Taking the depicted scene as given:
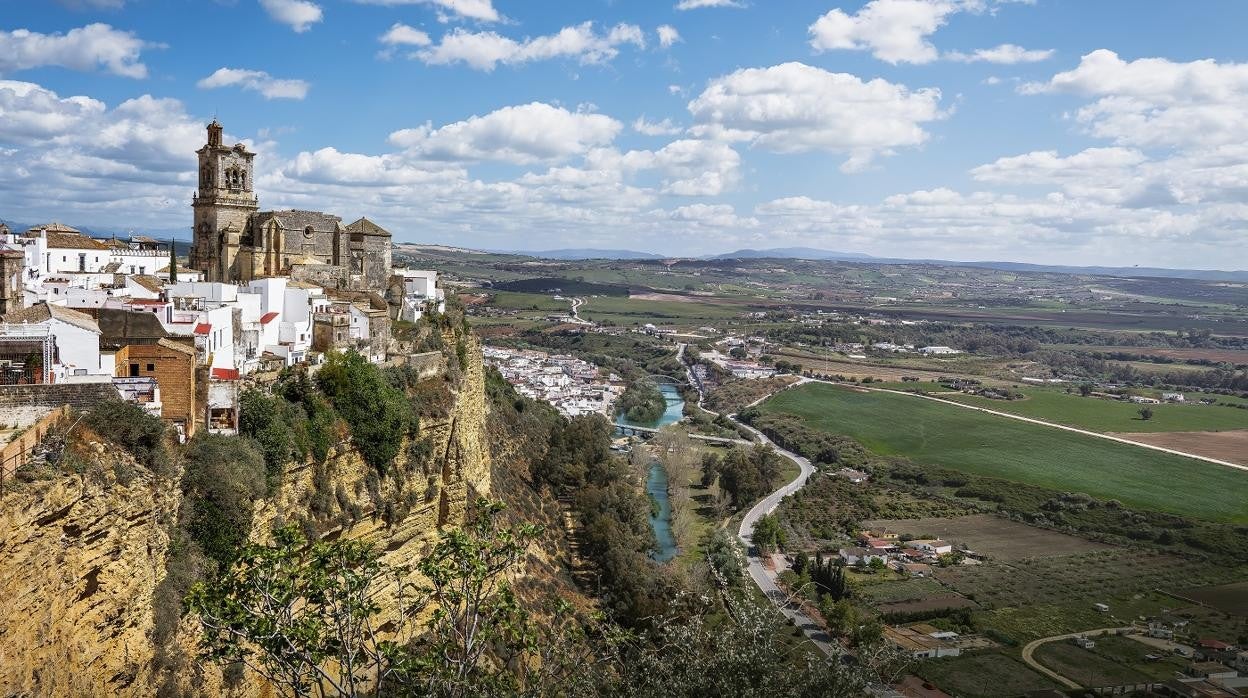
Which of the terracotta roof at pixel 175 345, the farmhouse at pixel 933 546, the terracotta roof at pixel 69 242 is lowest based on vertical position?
the farmhouse at pixel 933 546

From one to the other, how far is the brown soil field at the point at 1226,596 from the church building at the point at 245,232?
4053 centimetres

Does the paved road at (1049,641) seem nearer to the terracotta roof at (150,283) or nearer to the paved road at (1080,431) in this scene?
the terracotta roof at (150,283)

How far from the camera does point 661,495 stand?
54531 mm

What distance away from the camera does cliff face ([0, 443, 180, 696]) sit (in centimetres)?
898

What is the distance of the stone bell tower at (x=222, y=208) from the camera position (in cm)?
Answer: 2980

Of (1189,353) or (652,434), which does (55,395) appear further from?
(1189,353)

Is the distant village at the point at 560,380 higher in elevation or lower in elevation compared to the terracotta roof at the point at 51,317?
lower

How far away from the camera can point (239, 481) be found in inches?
540

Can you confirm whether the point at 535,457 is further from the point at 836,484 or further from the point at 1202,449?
the point at 1202,449

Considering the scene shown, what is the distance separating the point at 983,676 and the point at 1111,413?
65.1 meters

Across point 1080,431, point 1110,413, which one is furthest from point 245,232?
point 1110,413

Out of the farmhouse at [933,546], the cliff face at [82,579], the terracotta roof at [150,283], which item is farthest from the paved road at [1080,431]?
the cliff face at [82,579]

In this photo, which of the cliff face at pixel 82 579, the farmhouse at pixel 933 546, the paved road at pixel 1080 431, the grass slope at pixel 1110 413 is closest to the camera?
the cliff face at pixel 82 579

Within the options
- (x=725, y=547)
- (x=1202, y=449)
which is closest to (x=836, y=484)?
(x=725, y=547)
